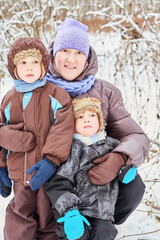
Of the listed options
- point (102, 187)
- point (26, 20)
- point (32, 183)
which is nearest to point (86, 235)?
point (102, 187)

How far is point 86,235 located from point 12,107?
913 millimetres

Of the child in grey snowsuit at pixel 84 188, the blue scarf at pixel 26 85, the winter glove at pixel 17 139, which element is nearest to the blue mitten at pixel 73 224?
the child in grey snowsuit at pixel 84 188

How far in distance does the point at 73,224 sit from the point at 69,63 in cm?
107

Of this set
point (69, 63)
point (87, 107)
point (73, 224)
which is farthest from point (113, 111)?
point (73, 224)

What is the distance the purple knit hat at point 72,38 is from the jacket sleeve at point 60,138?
46cm

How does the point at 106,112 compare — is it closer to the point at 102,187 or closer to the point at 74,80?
the point at 74,80

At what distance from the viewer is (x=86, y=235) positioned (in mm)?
1620

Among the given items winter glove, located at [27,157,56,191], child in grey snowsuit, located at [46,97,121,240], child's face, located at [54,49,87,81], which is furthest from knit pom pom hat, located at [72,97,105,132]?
winter glove, located at [27,157,56,191]

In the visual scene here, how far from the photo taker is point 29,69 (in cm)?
170

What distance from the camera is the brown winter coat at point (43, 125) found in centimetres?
172

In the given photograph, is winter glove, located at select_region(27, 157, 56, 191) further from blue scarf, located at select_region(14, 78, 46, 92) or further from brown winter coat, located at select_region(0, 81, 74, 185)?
blue scarf, located at select_region(14, 78, 46, 92)

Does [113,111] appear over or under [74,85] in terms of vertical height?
under

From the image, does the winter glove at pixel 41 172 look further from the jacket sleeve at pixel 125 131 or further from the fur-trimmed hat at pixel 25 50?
the fur-trimmed hat at pixel 25 50

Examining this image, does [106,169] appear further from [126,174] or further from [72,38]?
[72,38]
